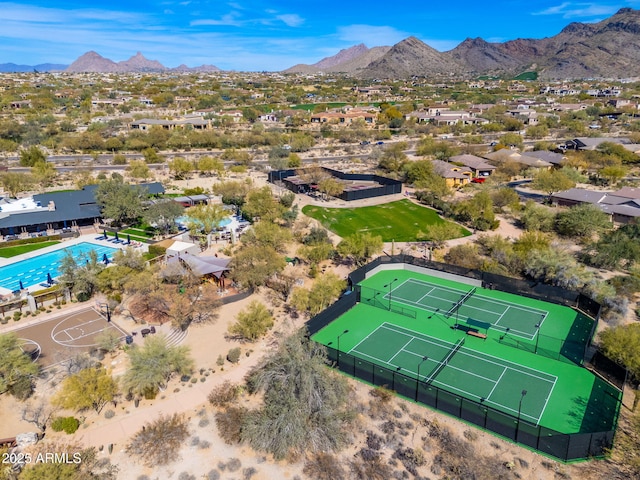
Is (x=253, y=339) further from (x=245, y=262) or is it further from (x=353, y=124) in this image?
(x=353, y=124)

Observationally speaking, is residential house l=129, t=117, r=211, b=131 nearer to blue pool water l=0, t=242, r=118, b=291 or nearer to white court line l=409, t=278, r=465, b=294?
blue pool water l=0, t=242, r=118, b=291

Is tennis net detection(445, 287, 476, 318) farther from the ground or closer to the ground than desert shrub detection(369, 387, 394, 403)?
closer to the ground

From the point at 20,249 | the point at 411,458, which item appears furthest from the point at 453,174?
the point at 20,249

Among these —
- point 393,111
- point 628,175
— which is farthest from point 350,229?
point 393,111

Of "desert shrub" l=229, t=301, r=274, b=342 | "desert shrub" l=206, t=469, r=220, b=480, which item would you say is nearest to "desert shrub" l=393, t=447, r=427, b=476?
"desert shrub" l=206, t=469, r=220, b=480

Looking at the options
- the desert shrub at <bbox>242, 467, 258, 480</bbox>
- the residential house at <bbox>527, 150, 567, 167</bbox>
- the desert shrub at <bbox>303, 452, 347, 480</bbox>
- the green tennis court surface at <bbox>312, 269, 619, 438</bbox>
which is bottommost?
the green tennis court surface at <bbox>312, 269, 619, 438</bbox>

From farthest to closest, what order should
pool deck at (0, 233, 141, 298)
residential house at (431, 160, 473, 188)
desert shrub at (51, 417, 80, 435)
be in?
residential house at (431, 160, 473, 188)
pool deck at (0, 233, 141, 298)
desert shrub at (51, 417, 80, 435)
